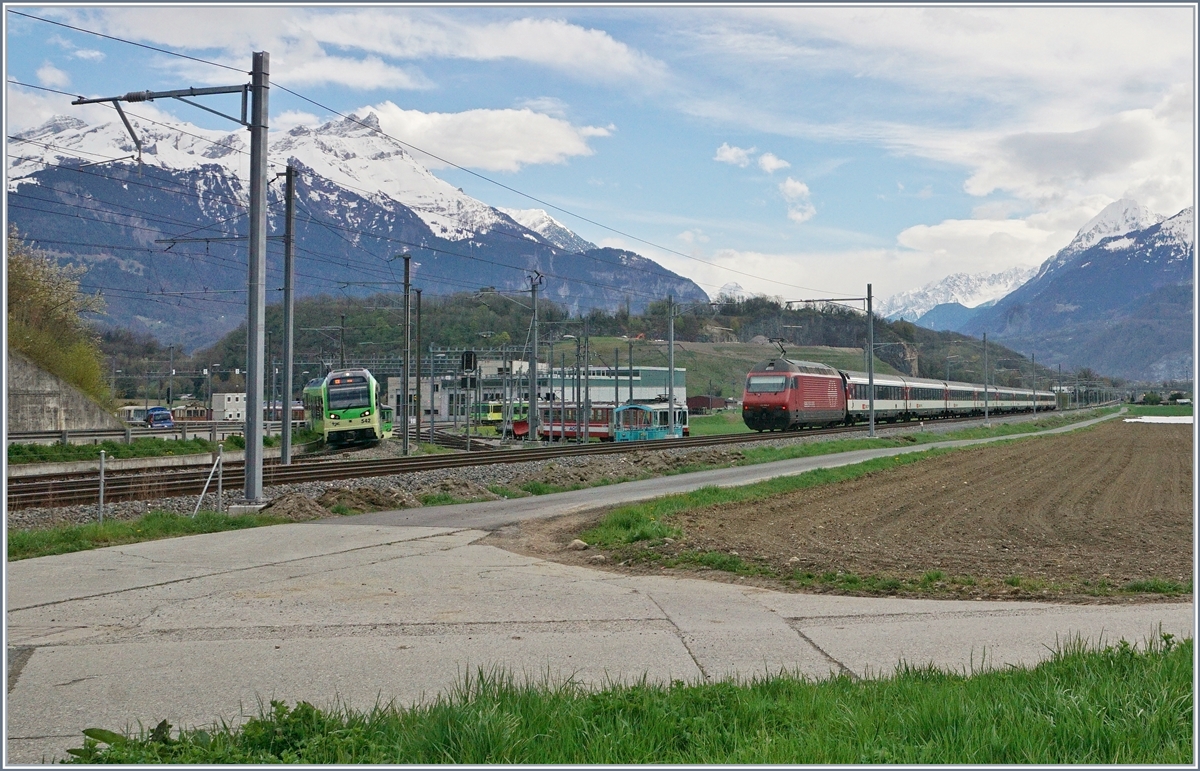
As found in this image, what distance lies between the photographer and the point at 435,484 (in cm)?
2528

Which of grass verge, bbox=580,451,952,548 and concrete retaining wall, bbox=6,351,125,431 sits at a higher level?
concrete retaining wall, bbox=6,351,125,431

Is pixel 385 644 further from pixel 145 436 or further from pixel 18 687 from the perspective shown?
pixel 145 436

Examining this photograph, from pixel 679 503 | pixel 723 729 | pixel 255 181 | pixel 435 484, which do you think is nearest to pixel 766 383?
pixel 435 484

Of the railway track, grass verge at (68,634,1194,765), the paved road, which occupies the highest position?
grass verge at (68,634,1194,765)

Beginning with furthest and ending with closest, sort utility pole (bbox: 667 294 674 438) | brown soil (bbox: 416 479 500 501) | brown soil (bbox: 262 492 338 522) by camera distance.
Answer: utility pole (bbox: 667 294 674 438) → brown soil (bbox: 416 479 500 501) → brown soil (bbox: 262 492 338 522)

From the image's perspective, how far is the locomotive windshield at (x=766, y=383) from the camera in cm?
5841

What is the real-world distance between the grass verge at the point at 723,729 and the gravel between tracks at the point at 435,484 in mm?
13595

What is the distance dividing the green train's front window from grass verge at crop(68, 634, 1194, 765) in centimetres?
4548

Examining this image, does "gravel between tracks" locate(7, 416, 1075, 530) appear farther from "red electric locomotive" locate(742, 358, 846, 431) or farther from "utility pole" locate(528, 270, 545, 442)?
"red electric locomotive" locate(742, 358, 846, 431)

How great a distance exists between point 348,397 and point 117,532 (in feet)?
118

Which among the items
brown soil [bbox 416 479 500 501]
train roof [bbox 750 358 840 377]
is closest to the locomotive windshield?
train roof [bbox 750 358 840 377]

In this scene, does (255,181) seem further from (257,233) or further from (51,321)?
(51,321)

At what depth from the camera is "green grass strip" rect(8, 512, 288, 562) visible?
14.1 m

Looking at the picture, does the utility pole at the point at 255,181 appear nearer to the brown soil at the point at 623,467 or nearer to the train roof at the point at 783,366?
the brown soil at the point at 623,467
